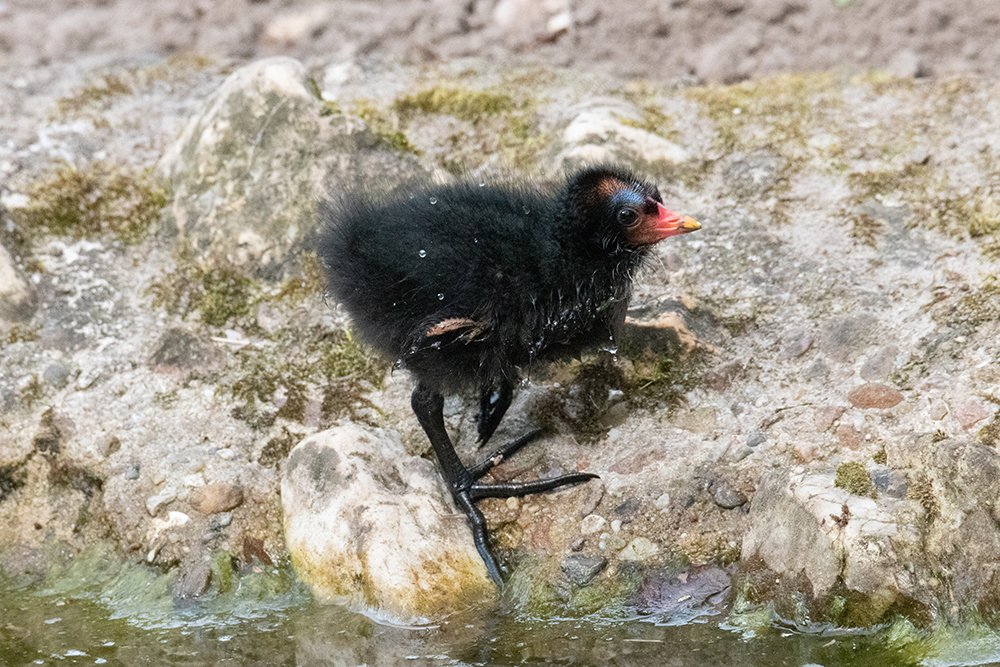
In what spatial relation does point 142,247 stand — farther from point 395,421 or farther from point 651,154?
point 651,154

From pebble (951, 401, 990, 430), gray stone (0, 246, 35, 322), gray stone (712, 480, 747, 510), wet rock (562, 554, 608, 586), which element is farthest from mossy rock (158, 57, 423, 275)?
pebble (951, 401, 990, 430)

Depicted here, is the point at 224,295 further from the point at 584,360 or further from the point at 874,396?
the point at 874,396

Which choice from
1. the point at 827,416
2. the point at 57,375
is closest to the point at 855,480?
the point at 827,416

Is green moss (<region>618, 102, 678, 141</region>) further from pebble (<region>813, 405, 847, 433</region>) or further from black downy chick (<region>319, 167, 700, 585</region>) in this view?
pebble (<region>813, 405, 847, 433</region>)

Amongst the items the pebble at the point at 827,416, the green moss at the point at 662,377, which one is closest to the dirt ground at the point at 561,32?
the green moss at the point at 662,377

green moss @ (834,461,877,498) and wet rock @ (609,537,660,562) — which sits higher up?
green moss @ (834,461,877,498)

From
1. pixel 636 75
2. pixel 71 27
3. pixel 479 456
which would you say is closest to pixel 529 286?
pixel 479 456
